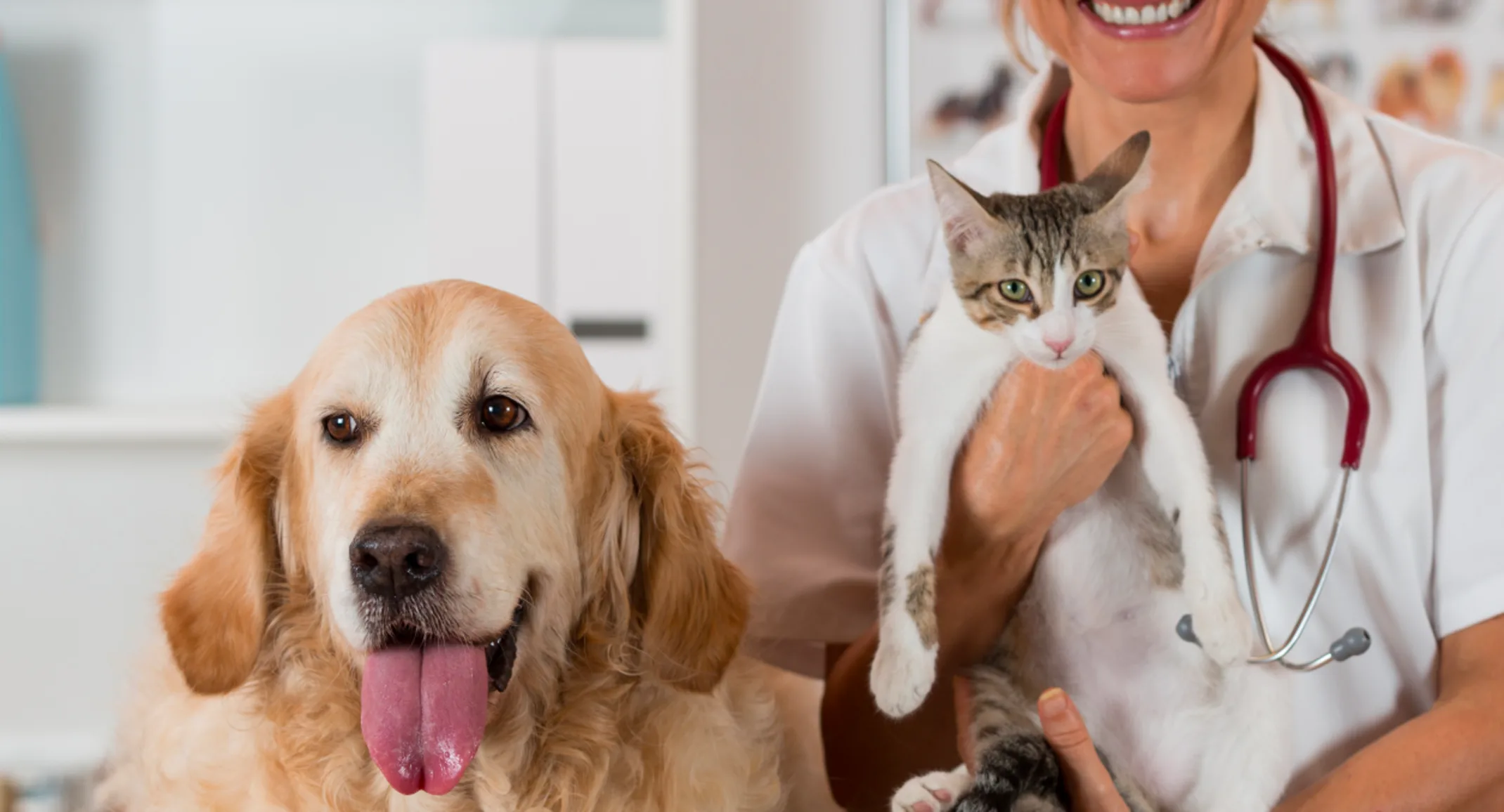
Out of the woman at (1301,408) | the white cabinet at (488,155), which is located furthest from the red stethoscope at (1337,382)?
the white cabinet at (488,155)

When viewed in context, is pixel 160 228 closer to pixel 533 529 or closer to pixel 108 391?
pixel 108 391

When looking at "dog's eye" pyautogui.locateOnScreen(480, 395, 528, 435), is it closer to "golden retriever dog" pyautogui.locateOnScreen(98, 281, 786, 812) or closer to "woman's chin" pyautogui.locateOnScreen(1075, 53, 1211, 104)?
"golden retriever dog" pyautogui.locateOnScreen(98, 281, 786, 812)

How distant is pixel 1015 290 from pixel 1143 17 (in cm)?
21

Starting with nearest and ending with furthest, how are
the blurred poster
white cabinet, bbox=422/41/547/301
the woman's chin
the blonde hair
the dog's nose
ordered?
the dog's nose
the woman's chin
the blonde hair
the blurred poster
white cabinet, bbox=422/41/547/301

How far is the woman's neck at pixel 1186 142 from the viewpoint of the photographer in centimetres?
85

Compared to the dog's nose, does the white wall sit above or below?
above

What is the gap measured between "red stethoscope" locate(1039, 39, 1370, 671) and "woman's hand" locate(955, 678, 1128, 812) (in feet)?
0.30

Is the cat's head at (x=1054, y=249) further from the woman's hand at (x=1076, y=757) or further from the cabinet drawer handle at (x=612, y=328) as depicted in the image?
the cabinet drawer handle at (x=612, y=328)

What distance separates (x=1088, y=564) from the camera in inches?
31.2

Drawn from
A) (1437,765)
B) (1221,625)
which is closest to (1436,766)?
(1437,765)

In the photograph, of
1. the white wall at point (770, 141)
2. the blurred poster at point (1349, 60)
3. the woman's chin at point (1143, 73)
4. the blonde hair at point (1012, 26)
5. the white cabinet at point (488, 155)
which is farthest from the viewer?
the white cabinet at point (488, 155)

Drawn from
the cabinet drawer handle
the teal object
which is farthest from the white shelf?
the cabinet drawer handle

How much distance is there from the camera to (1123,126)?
86 centimetres

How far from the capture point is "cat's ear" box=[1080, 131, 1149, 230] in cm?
71
